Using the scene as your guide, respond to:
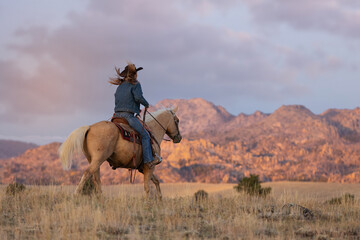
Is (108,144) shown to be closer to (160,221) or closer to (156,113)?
(156,113)

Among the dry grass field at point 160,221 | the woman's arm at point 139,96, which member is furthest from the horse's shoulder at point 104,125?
the dry grass field at point 160,221

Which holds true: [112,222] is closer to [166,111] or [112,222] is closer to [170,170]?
[166,111]

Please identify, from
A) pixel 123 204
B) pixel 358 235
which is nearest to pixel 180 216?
pixel 123 204

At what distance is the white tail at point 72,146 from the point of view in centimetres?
1023

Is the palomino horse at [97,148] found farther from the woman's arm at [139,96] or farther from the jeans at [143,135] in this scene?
the woman's arm at [139,96]

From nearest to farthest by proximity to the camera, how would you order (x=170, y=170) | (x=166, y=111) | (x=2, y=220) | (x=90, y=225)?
(x=90, y=225) → (x=2, y=220) → (x=166, y=111) → (x=170, y=170)

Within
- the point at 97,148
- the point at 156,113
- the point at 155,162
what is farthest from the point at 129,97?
the point at 155,162

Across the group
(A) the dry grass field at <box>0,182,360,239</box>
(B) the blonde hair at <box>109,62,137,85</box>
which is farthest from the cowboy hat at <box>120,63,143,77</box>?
(A) the dry grass field at <box>0,182,360,239</box>

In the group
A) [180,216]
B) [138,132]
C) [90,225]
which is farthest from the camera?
[138,132]

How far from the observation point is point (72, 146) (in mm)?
10297

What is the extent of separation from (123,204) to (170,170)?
187959mm

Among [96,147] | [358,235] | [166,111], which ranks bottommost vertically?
[358,235]

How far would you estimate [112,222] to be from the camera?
7.89 meters

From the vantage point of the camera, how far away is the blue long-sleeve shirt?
11203 millimetres
